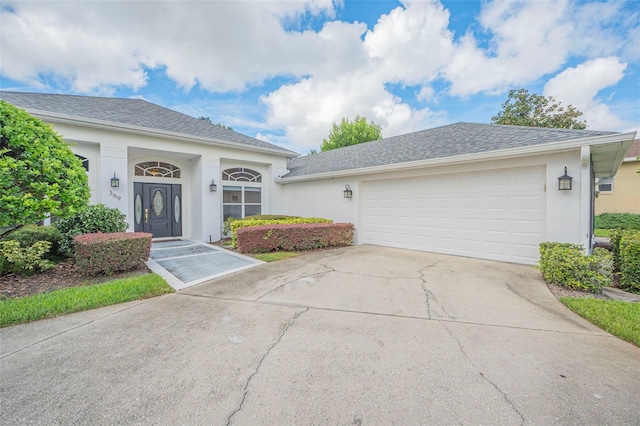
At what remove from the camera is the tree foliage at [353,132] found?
1069 inches

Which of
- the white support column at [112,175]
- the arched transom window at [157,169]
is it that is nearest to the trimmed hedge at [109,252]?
the white support column at [112,175]

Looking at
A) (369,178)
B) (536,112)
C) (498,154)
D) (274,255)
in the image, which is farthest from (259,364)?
(536,112)

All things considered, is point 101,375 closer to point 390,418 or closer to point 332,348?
point 332,348

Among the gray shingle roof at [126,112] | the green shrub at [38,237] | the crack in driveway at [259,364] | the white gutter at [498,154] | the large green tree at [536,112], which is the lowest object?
the crack in driveway at [259,364]

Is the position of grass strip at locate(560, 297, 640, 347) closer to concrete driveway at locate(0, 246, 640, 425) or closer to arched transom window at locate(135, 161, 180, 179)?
concrete driveway at locate(0, 246, 640, 425)

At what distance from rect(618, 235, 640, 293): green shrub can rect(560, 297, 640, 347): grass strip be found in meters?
1.13

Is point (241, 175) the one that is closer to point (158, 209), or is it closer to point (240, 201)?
point (240, 201)

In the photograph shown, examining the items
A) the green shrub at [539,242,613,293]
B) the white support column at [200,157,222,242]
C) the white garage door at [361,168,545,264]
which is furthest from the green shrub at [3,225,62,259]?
the green shrub at [539,242,613,293]

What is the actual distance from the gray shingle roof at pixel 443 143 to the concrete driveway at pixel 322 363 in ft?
12.9

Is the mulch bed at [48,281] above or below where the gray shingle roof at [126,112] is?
below

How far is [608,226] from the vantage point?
613 inches

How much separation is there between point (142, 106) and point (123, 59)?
173cm

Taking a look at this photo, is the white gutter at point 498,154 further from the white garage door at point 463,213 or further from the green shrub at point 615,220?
A: the green shrub at point 615,220

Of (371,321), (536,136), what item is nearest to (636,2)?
(536,136)
